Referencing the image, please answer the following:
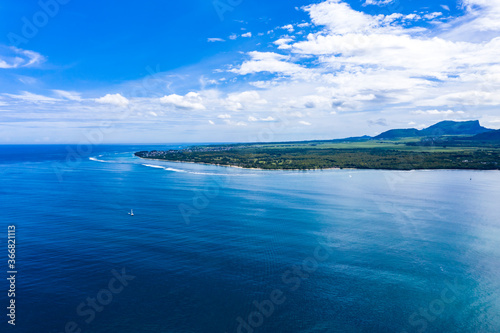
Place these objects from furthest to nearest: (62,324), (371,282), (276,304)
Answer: (371,282) < (276,304) < (62,324)

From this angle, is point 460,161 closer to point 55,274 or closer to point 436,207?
point 436,207

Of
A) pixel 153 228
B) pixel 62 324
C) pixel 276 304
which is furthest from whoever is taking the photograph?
pixel 153 228

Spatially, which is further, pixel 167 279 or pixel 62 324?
pixel 167 279

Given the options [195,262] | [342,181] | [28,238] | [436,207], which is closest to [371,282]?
[195,262]

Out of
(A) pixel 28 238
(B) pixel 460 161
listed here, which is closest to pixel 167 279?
(A) pixel 28 238

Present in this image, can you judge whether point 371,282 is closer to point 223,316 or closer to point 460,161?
point 223,316

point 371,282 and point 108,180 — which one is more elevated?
point 108,180
